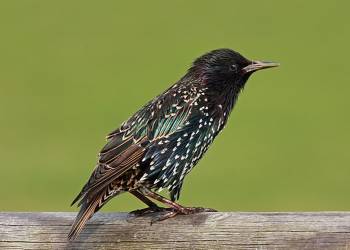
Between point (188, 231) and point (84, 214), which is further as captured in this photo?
point (84, 214)

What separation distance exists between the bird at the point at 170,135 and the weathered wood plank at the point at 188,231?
0.45 meters

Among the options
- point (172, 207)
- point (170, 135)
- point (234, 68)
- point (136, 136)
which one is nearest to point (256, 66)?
point (234, 68)

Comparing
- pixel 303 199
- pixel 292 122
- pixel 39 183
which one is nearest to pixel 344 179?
pixel 303 199

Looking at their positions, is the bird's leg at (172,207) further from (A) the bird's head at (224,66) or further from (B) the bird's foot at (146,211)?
(A) the bird's head at (224,66)

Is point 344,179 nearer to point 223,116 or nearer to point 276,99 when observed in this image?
point 276,99

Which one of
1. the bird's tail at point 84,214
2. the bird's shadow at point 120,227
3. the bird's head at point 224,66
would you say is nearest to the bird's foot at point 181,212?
the bird's shadow at point 120,227

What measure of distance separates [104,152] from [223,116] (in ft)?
2.76

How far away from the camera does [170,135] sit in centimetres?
645

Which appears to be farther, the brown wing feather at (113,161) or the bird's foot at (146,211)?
the brown wing feather at (113,161)

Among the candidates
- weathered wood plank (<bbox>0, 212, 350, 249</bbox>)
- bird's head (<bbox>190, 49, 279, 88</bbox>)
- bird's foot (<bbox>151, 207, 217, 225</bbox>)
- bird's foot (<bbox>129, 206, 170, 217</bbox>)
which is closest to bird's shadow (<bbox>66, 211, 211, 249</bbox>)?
weathered wood plank (<bbox>0, 212, 350, 249</bbox>)

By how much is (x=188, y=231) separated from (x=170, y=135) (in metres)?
1.26

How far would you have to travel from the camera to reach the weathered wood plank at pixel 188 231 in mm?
5020

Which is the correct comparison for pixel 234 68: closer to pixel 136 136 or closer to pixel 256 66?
pixel 256 66

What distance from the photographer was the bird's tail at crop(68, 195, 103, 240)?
17.4 feet
